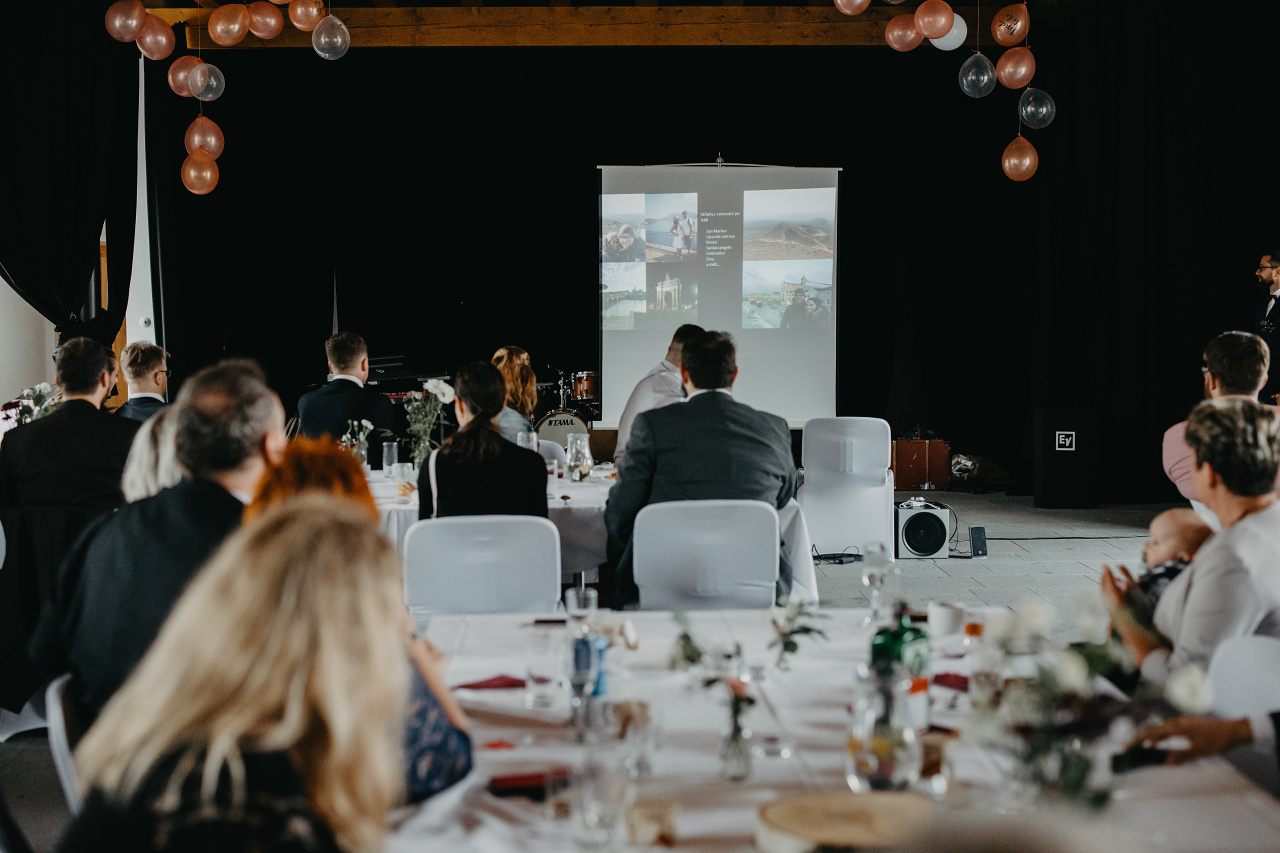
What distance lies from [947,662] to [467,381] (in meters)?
2.06

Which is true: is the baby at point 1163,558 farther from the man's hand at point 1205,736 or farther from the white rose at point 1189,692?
the white rose at point 1189,692

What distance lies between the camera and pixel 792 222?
9195 mm

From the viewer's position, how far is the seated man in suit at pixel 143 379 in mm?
4777

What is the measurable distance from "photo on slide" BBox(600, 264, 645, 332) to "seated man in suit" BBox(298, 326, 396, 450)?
402 centimetres

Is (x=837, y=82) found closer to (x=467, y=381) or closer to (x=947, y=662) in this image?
(x=467, y=381)

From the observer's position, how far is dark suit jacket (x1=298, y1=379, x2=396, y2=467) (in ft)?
17.4

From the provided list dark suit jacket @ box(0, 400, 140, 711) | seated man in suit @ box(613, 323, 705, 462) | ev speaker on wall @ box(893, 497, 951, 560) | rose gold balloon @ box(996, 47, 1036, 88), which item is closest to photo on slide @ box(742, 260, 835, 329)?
rose gold balloon @ box(996, 47, 1036, 88)

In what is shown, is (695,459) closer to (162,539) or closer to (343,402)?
(162,539)

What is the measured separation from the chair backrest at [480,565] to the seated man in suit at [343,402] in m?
2.38

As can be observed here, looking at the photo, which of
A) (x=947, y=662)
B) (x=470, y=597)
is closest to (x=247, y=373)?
(x=470, y=597)

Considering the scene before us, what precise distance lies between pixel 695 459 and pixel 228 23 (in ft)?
16.2

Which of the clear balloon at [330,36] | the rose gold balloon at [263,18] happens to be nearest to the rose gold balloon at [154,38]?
the rose gold balloon at [263,18]

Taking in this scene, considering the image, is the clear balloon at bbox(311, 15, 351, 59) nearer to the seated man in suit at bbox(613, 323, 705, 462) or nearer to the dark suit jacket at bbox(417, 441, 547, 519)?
the seated man in suit at bbox(613, 323, 705, 462)

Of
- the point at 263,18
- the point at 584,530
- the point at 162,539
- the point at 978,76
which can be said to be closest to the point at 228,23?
the point at 263,18
